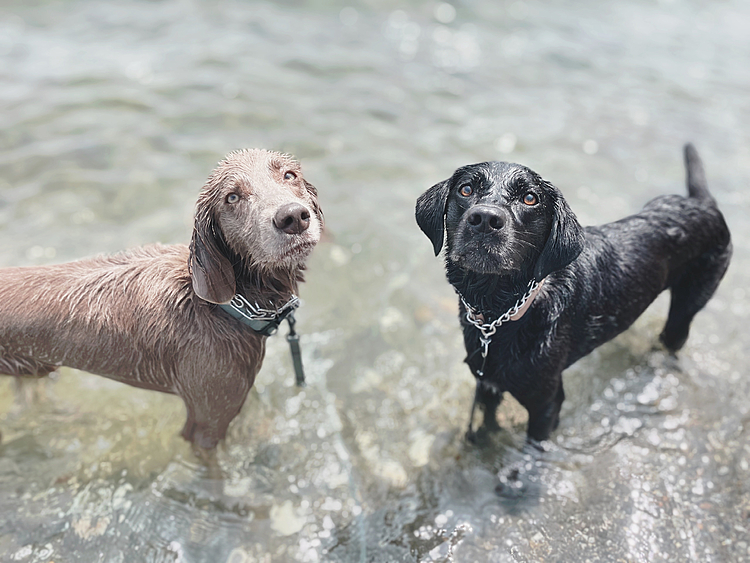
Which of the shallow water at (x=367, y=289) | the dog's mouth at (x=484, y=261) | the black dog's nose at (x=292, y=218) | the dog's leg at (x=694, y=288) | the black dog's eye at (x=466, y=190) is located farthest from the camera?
the dog's leg at (x=694, y=288)

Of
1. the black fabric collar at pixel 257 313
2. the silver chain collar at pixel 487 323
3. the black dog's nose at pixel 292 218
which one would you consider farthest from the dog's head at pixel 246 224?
the silver chain collar at pixel 487 323

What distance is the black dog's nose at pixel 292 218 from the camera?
2.27 metres

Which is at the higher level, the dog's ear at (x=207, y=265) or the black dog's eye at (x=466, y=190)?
the black dog's eye at (x=466, y=190)

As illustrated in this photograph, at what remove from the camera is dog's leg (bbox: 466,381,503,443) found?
3430 mm

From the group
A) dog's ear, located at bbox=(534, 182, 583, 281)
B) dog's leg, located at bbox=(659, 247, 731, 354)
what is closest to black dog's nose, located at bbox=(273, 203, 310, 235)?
dog's ear, located at bbox=(534, 182, 583, 281)

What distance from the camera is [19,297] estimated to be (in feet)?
8.73

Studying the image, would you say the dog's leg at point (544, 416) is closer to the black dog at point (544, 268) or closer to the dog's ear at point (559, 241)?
the black dog at point (544, 268)

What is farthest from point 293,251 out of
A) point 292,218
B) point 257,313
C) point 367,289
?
point 367,289

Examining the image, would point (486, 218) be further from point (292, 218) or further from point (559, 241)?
point (292, 218)

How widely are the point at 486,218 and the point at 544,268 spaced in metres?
0.43

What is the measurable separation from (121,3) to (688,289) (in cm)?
1074

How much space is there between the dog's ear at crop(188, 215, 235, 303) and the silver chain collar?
1245mm

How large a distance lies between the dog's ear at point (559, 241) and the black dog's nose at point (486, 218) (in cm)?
30

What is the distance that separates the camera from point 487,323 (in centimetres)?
280
